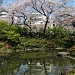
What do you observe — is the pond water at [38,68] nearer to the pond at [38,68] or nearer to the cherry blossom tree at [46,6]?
the pond at [38,68]

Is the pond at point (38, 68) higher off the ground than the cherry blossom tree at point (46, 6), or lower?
lower

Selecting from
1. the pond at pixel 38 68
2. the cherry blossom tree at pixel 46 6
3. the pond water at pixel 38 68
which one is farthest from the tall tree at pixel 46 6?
the pond water at pixel 38 68

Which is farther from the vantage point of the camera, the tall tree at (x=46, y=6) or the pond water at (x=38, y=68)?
the tall tree at (x=46, y=6)

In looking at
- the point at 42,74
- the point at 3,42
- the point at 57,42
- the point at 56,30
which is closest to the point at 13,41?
the point at 3,42

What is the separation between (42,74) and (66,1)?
27.0 meters

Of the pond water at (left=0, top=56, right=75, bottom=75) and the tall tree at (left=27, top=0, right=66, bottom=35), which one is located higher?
the tall tree at (left=27, top=0, right=66, bottom=35)

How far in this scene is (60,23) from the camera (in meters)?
43.6

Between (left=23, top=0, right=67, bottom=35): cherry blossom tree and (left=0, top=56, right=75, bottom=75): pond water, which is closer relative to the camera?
(left=0, top=56, right=75, bottom=75): pond water

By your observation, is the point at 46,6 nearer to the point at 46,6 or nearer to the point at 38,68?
the point at 46,6

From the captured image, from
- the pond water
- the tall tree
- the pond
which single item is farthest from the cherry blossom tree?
the pond water

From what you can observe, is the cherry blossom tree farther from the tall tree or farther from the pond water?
the pond water

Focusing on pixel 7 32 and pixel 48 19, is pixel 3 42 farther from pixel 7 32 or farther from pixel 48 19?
pixel 48 19

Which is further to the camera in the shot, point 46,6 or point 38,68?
point 46,6

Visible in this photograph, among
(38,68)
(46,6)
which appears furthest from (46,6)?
(38,68)
